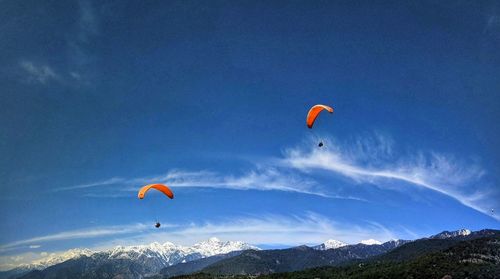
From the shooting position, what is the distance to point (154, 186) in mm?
99062

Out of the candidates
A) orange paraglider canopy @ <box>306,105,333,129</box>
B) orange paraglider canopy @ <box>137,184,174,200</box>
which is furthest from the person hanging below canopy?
orange paraglider canopy @ <box>137,184,174,200</box>

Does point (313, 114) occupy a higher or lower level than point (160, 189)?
higher

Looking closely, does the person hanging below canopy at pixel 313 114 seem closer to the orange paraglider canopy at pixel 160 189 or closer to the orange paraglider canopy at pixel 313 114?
the orange paraglider canopy at pixel 313 114

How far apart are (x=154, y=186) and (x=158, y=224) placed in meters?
9.56

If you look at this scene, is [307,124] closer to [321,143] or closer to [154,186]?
[321,143]

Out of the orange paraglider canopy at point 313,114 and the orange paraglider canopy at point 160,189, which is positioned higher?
the orange paraglider canopy at point 313,114

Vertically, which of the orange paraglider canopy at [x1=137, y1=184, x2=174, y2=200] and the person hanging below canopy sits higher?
the person hanging below canopy

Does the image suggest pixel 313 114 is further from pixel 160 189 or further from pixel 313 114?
pixel 160 189

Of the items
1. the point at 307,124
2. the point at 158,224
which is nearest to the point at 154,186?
the point at 158,224

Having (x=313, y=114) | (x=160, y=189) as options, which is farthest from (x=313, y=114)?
(x=160, y=189)

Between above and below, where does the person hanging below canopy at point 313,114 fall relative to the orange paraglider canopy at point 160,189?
above

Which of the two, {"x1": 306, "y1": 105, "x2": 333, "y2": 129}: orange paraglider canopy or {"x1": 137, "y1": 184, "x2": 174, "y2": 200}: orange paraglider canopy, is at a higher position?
{"x1": 306, "y1": 105, "x2": 333, "y2": 129}: orange paraglider canopy

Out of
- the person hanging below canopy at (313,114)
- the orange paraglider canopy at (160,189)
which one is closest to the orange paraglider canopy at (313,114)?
the person hanging below canopy at (313,114)

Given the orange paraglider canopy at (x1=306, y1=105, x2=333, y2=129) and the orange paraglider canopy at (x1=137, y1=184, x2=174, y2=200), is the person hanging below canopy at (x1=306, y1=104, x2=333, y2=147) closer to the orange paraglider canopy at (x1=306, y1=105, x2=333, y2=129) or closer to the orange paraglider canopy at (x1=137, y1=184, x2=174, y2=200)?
the orange paraglider canopy at (x1=306, y1=105, x2=333, y2=129)
